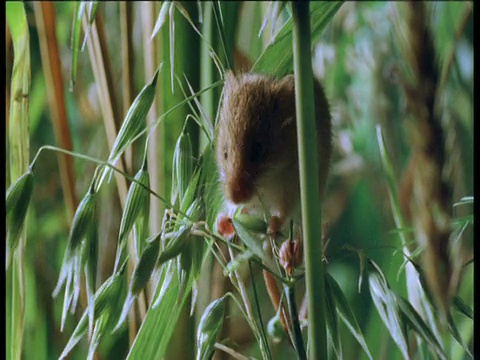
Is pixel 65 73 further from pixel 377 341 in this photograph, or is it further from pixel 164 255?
pixel 377 341

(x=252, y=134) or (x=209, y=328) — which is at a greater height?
(x=252, y=134)

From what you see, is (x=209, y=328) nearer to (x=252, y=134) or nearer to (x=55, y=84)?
(x=252, y=134)

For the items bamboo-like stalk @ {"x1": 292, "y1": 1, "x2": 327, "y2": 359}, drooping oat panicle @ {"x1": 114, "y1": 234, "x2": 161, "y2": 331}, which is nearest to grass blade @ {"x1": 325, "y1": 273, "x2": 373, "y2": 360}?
bamboo-like stalk @ {"x1": 292, "y1": 1, "x2": 327, "y2": 359}

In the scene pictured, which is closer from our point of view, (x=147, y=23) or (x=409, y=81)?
(x=409, y=81)

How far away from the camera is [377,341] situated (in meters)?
0.57

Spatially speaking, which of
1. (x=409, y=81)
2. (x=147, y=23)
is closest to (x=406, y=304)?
(x=409, y=81)

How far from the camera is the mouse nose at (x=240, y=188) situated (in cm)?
53

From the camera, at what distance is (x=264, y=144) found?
0.53m

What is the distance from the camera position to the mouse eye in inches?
20.8

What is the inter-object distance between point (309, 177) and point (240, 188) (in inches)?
3.2

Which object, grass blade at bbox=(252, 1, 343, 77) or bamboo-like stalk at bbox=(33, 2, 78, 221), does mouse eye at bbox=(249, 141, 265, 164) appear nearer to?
grass blade at bbox=(252, 1, 343, 77)

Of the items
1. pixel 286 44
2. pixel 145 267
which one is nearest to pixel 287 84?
pixel 286 44

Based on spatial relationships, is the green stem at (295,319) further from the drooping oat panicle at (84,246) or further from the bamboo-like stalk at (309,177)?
the drooping oat panicle at (84,246)
